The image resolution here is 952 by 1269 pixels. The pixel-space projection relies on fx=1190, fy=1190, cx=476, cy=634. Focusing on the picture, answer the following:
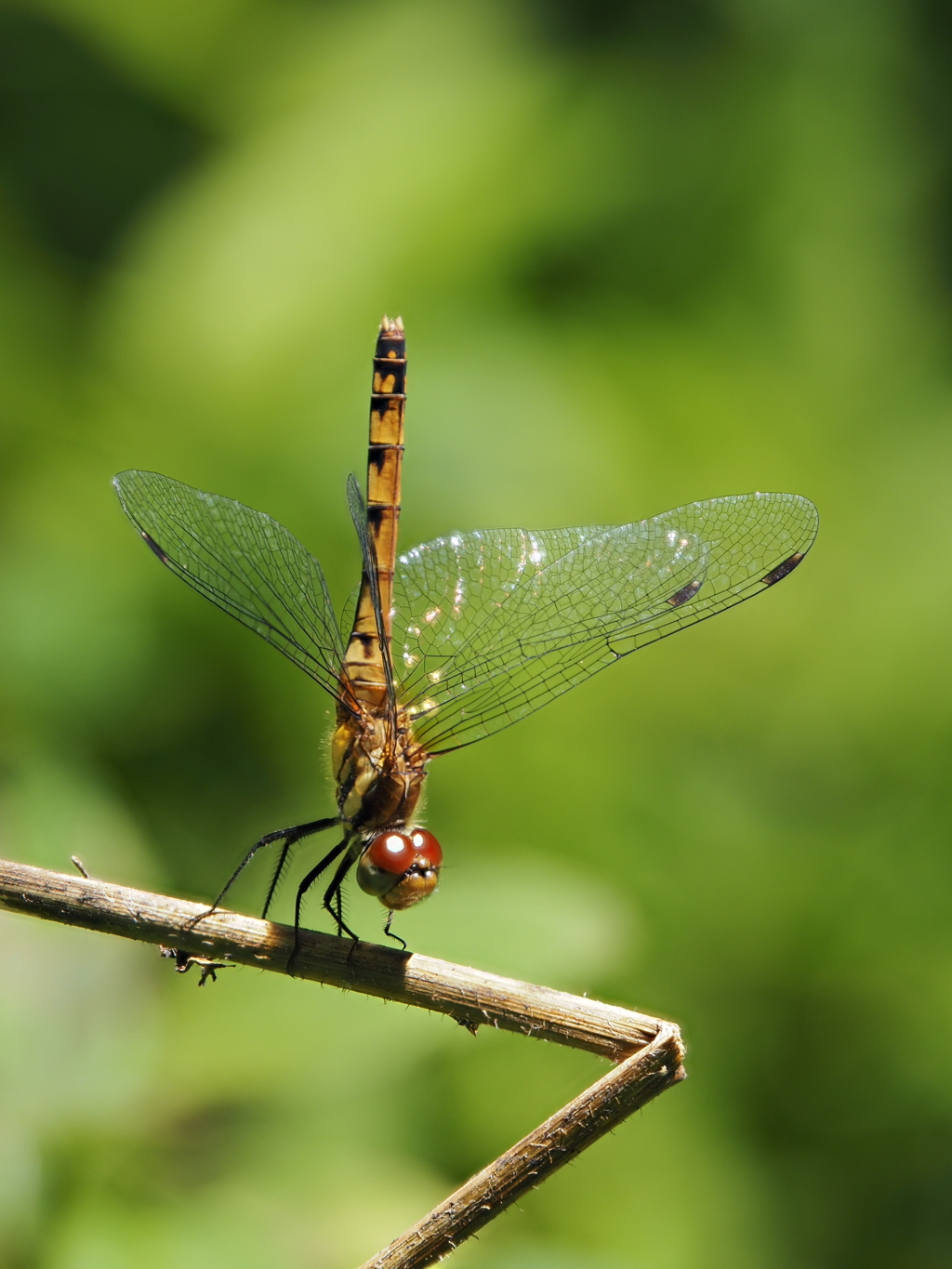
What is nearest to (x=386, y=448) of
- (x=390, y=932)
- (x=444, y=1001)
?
(x=390, y=932)

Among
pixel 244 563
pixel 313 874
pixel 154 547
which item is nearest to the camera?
pixel 313 874

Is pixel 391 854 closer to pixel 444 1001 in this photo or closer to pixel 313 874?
pixel 313 874

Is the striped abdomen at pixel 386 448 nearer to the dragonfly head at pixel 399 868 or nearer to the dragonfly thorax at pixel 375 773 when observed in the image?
the dragonfly thorax at pixel 375 773

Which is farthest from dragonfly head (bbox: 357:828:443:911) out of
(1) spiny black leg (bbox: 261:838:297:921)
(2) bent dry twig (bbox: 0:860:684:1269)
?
(2) bent dry twig (bbox: 0:860:684:1269)

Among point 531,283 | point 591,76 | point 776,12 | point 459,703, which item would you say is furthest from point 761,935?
point 776,12

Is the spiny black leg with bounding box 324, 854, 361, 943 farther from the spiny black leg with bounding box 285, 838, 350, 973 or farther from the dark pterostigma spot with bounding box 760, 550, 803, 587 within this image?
the dark pterostigma spot with bounding box 760, 550, 803, 587

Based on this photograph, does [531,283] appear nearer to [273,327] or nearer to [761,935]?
[273,327]
